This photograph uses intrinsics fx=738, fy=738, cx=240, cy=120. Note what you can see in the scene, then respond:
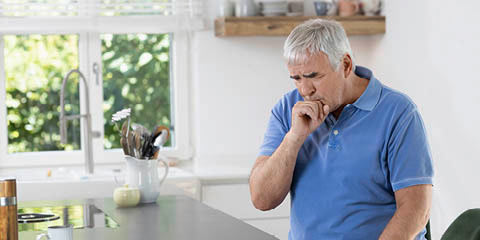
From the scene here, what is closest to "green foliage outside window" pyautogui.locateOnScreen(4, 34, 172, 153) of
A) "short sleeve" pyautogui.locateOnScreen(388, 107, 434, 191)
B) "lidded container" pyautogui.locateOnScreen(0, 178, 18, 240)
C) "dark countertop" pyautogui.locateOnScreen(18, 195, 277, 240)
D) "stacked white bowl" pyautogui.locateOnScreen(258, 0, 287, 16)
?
"stacked white bowl" pyautogui.locateOnScreen(258, 0, 287, 16)

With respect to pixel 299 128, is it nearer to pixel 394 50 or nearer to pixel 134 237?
pixel 134 237

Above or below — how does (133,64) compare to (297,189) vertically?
above

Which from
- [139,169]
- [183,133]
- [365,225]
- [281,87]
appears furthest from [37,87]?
[365,225]

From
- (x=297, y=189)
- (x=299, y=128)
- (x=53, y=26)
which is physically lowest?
(x=297, y=189)

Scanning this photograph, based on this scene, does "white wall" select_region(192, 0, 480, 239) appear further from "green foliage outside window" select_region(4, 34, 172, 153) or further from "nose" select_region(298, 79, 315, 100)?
"nose" select_region(298, 79, 315, 100)

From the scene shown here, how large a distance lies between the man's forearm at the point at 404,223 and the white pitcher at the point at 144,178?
1223 millimetres

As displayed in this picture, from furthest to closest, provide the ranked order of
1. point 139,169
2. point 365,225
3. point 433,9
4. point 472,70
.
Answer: point 433,9, point 472,70, point 139,169, point 365,225

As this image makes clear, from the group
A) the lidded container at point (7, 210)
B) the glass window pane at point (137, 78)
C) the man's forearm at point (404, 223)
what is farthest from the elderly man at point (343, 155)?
the glass window pane at point (137, 78)

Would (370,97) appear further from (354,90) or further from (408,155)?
(408,155)

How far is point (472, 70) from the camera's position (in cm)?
340

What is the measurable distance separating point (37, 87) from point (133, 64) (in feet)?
2.03

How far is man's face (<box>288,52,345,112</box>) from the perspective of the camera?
2.05 metres

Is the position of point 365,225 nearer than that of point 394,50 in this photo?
Yes

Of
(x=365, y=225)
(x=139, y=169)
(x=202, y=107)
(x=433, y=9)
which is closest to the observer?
(x=365, y=225)
